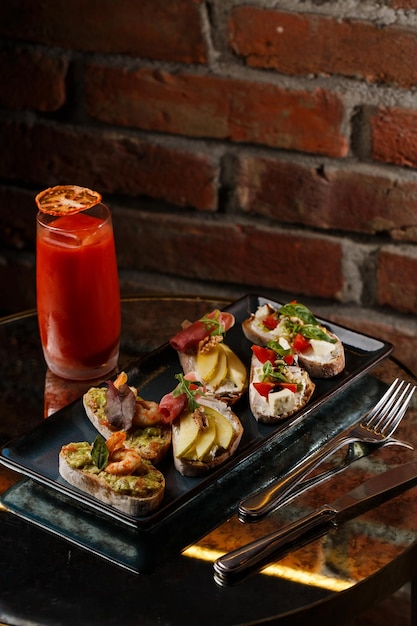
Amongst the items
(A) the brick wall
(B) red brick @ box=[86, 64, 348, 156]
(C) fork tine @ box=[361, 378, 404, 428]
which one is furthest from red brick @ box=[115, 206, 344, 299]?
(C) fork tine @ box=[361, 378, 404, 428]

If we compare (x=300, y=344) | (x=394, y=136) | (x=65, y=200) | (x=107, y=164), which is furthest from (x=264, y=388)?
(x=107, y=164)

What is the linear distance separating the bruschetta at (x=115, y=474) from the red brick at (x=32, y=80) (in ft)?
3.00

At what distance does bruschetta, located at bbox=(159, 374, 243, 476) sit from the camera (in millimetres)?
1039

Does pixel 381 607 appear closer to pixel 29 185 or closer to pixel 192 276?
pixel 192 276

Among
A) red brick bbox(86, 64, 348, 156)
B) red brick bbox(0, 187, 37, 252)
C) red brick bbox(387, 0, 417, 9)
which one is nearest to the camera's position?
red brick bbox(387, 0, 417, 9)

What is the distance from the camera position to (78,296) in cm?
126

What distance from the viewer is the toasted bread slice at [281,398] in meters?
1.13

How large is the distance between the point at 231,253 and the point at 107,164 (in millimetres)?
283

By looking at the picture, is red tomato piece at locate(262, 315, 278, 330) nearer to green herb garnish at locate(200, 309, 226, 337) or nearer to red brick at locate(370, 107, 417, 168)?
green herb garnish at locate(200, 309, 226, 337)

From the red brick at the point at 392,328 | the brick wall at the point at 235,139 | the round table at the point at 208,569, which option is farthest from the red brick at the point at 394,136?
the round table at the point at 208,569

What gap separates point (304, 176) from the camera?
1.70 meters

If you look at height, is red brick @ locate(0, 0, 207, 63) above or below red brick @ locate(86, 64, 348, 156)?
above

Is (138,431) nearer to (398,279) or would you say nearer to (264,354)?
(264,354)

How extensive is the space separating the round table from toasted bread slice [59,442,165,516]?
0.12ft
